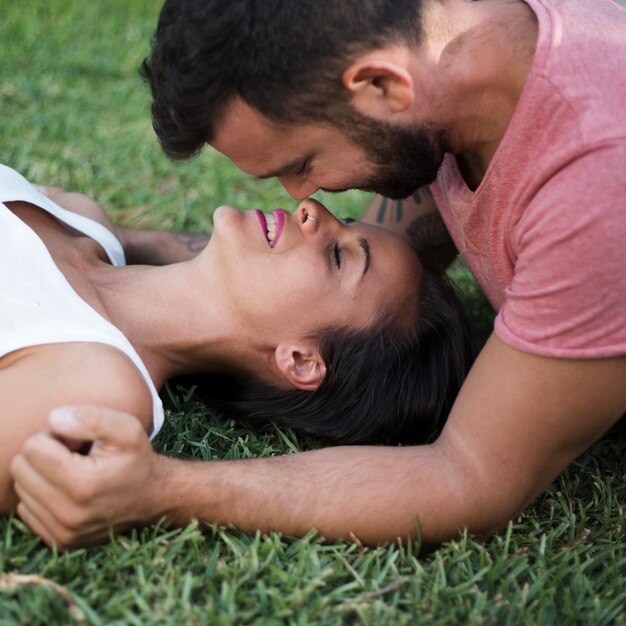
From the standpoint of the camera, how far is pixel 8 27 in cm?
575

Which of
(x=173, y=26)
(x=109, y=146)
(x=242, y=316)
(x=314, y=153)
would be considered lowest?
(x=109, y=146)

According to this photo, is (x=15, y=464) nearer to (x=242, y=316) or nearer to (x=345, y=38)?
(x=242, y=316)

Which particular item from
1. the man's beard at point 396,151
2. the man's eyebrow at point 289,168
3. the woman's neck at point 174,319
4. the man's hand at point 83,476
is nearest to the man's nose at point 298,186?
the man's eyebrow at point 289,168

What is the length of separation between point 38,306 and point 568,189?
61.4 inches

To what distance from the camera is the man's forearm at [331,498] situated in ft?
8.01

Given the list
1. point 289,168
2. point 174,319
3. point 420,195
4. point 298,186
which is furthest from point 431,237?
point 174,319

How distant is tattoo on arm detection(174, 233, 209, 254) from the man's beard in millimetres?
1191

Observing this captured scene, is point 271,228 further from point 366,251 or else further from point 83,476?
point 83,476

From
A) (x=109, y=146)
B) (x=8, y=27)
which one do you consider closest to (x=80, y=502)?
(x=109, y=146)

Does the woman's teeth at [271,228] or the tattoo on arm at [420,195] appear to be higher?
the woman's teeth at [271,228]

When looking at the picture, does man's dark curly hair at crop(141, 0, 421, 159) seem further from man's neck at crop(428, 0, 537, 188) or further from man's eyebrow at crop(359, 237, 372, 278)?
man's eyebrow at crop(359, 237, 372, 278)

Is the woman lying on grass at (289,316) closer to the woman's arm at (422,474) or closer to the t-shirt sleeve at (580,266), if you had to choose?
the woman's arm at (422,474)

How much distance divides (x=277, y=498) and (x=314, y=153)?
1.07m

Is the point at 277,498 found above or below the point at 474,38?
below
